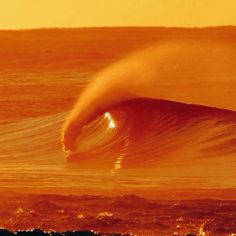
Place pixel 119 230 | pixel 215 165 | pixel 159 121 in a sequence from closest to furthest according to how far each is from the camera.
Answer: pixel 119 230, pixel 215 165, pixel 159 121

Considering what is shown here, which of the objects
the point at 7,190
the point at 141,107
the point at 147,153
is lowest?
the point at 7,190

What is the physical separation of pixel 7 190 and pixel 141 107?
2.04 m

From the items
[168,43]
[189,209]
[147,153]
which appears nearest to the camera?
[189,209]

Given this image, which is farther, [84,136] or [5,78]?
[5,78]

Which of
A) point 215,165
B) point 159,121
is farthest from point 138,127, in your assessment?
point 215,165

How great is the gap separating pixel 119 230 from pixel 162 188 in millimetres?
967

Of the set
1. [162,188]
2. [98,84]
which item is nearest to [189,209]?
[162,188]

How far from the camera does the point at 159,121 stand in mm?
6605

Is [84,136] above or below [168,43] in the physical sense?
below

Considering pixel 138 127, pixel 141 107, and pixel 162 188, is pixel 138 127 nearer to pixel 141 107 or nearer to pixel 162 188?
pixel 141 107

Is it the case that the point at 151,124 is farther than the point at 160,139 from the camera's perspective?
Yes

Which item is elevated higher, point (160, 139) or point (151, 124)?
point (151, 124)

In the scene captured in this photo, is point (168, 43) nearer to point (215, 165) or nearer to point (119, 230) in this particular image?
point (215, 165)

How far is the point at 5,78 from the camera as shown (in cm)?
911
